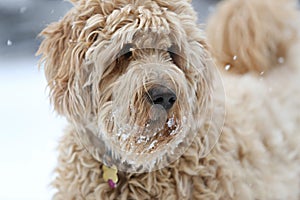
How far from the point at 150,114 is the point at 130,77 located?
0.24m

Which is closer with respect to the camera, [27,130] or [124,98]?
[124,98]

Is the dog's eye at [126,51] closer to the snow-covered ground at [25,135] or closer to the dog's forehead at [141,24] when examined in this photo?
the dog's forehead at [141,24]

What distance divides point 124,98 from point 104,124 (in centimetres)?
28

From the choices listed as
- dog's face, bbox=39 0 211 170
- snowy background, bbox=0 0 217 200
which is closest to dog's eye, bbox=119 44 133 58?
dog's face, bbox=39 0 211 170

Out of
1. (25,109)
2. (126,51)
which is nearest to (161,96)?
(126,51)

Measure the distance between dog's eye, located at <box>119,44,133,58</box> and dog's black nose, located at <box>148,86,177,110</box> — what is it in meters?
0.33

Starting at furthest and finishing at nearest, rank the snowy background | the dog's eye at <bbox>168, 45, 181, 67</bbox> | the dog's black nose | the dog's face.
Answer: the snowy background, the dog's eye at <bbox>168, 45, 181, 67</bbox>, the dog's face, the dog's black nose

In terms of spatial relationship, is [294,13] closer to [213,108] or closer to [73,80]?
[213,108]

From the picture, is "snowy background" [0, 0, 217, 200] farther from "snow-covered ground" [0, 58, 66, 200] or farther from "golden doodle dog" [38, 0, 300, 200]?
"golden doodle dog" [38, 0, 300, 200]

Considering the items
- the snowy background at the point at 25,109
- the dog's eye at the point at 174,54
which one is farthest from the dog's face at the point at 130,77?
the snowy background at the point at 25,109

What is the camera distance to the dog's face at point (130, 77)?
312 cm

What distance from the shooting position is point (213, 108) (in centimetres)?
372

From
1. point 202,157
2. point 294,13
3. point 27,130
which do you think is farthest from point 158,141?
point 27,130

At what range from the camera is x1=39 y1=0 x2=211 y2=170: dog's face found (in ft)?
10.2
